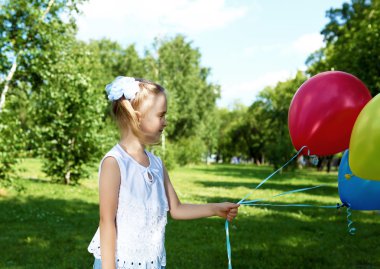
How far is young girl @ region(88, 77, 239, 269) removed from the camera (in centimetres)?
224

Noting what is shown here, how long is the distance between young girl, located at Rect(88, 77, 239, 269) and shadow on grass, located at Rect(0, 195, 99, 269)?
3.27 m

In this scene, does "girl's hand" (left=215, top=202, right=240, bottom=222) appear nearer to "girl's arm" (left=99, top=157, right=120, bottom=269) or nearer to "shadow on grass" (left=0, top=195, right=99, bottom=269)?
"girl's arm" (left=99, top=157, right=120, bottom=269)

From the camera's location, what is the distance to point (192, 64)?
39.2 meters

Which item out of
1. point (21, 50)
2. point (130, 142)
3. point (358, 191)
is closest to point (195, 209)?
point (130, 142)

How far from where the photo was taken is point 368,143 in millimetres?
2602

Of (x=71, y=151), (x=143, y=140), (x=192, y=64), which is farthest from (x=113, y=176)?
(x=192, y=64)

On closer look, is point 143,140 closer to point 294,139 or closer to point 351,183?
point 294,139

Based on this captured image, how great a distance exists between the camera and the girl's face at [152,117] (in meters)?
2.41

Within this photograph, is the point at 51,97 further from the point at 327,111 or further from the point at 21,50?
the point at 327,111

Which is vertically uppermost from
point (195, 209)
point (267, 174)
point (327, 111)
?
point (327, 111)

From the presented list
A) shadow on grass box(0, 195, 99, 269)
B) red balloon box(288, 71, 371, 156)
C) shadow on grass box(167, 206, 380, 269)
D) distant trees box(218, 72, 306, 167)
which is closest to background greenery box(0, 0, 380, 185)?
shadow on grass box(0, 195, 99, 269)

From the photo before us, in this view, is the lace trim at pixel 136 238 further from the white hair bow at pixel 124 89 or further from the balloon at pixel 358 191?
the balloon at pixel 358 191

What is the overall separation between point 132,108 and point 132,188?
41 cm

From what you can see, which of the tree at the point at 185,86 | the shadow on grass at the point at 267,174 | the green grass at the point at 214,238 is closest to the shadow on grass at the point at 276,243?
the green grass at the point at 214,238
